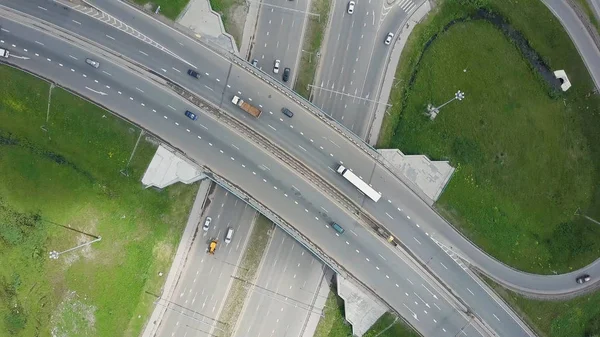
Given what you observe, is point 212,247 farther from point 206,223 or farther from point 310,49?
point 310,49

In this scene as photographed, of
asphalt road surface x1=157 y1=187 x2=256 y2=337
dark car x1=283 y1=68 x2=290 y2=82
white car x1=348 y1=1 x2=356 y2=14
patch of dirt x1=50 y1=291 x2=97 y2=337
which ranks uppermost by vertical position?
white car x1=348 y1=1 x2=356 y2=14

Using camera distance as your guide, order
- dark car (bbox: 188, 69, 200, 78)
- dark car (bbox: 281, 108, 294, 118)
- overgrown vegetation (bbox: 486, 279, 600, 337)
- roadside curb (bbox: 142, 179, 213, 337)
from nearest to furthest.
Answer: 1. dark car (bbox: 188, 69, 200, 78)
2. dark car (bbox: 281, 108, 294, 118)
3. roadside curb (bbox: 142, 179, 213, 337)
4. overgrown vegetation (bbox: 486, 279, 600, 337)

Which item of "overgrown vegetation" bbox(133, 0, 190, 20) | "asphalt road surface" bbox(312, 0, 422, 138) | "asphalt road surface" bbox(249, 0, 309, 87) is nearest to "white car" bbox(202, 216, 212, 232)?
"asphalt road surface" bbox(249, 0, 309, 87)

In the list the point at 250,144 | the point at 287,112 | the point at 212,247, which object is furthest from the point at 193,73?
the point at 212,247

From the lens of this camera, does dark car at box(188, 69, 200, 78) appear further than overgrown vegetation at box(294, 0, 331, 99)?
No

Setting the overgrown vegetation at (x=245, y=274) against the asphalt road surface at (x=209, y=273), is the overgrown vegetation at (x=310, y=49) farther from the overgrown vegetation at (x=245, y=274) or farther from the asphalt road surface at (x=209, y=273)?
the overgrown vegetation at (x=245, y=274)

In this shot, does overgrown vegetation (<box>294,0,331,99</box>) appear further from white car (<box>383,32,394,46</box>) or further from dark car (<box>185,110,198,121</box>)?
dark car (<box>185,110,198,121</box>)
